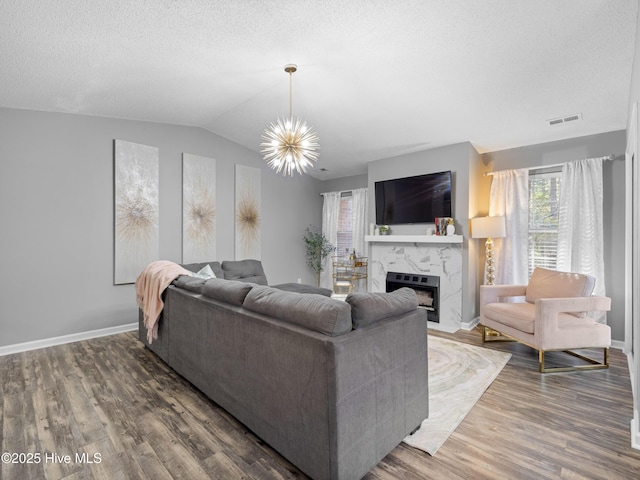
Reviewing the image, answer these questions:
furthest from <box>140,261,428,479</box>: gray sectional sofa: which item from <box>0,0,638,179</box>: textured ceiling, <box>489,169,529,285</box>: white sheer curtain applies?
<box>489,169,529,285</box>: white sheer curtain

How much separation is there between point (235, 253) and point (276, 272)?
1.01 m

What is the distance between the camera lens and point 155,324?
10.3 feet

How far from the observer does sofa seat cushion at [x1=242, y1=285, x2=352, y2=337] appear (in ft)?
5.17

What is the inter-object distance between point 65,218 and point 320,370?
3.91 m

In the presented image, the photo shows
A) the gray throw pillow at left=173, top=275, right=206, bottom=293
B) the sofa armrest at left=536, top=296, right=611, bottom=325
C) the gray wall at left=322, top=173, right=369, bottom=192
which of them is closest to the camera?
the gray throw pillow at left=173, top=275, right=206, bottom=293

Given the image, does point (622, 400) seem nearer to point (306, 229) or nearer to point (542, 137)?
point (542, 137)

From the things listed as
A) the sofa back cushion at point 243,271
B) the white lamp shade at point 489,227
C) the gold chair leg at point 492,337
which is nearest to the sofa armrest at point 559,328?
the gold chair leg at point 492,337

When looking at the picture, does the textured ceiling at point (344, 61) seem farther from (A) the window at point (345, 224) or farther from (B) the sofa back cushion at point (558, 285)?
(A) the window at point (345, 224)

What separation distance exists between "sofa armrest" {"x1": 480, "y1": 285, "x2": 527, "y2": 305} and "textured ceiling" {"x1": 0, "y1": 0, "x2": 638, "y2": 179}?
1.92 m

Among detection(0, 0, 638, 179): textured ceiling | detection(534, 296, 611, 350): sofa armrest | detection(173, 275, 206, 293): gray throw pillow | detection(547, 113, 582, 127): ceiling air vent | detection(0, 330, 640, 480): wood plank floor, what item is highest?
detection(0, 0, 638, 179): textured ceiling

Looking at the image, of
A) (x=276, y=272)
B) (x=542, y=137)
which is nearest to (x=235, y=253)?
(x=276, y=272)

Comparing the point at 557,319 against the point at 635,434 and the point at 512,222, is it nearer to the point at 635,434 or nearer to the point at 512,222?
the point at 635,434

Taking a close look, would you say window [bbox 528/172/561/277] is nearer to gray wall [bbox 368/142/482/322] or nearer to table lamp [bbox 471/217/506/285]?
table lamp [bbox 471/217/506/285]

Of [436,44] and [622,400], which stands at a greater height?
[436,44]
